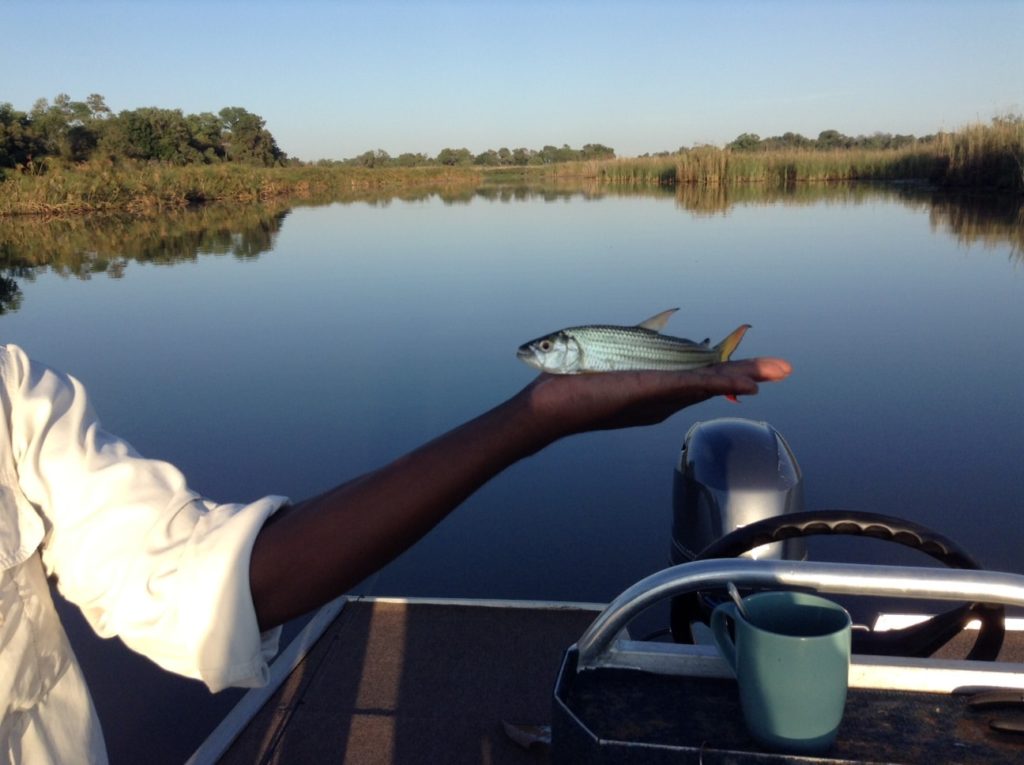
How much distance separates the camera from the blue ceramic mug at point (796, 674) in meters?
1.06

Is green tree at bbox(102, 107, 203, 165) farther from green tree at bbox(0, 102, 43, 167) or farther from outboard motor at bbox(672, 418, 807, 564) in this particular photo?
outboard motor at bbox(672, 418, 807, 564)

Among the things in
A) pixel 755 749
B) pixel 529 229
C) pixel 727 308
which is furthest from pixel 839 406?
pixel 529 229

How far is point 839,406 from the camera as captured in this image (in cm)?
743

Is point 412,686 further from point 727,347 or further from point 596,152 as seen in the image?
point 596,152

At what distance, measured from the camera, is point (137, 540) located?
101cm

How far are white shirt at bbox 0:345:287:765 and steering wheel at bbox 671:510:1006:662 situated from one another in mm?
1080

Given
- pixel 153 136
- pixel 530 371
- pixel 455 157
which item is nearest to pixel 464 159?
pixel 455 157

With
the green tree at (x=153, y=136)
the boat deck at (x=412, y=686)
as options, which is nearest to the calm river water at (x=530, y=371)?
the boat deck at (x=412, y=686)

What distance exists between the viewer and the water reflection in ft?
55.5

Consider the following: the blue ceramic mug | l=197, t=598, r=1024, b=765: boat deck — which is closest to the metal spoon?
the blue ceramic mug

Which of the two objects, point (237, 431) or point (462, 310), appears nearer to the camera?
point (237, 431)

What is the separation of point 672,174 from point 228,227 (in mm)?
19118

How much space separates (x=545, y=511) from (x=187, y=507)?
4.87 metres

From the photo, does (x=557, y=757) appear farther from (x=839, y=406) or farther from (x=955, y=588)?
(x=839, y=406)
